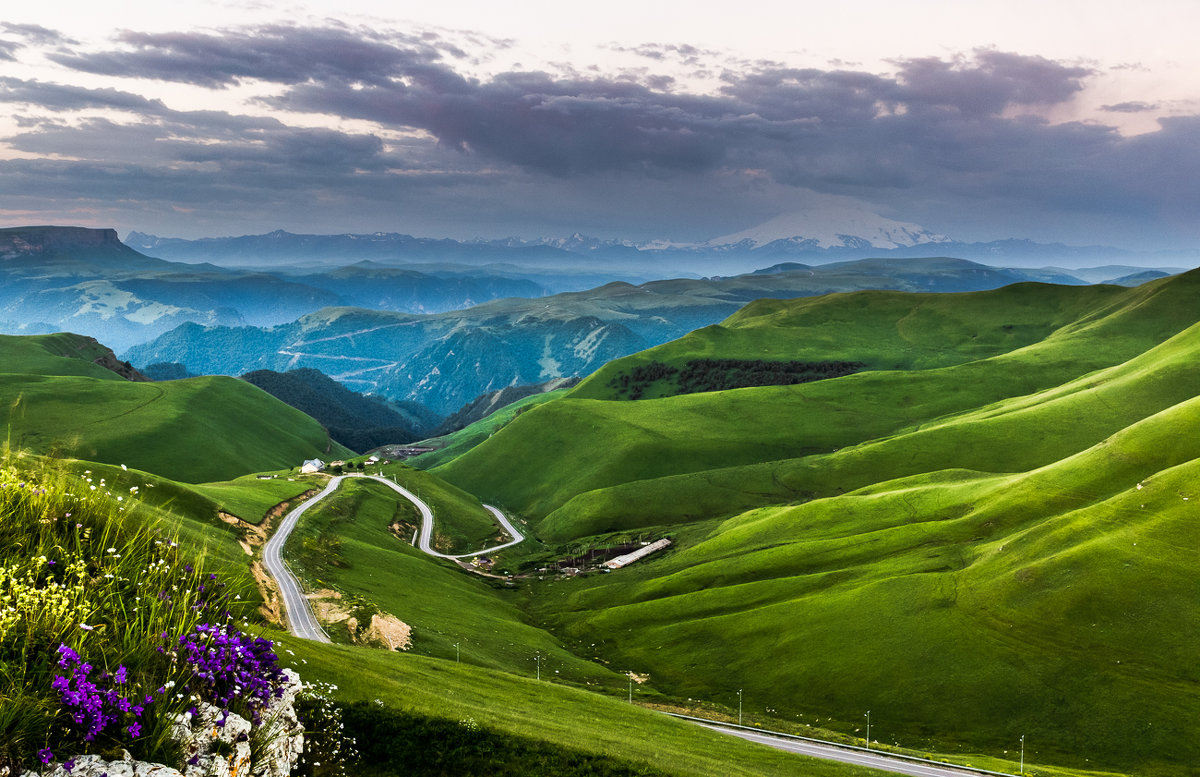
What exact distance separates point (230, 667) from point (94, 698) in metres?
3.51

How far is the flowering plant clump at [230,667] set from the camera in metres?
18.4

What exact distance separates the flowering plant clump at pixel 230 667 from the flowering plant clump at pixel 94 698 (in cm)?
148

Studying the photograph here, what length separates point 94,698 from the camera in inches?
620

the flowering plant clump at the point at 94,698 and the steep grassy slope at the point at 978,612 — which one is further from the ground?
the flowering plant clump at the point at 94,698

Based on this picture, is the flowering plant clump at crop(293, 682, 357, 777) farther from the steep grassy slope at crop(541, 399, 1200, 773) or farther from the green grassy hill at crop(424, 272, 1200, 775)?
the steep grassy slope at crop(541, 399, 1200, 773)

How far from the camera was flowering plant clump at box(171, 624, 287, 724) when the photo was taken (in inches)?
725

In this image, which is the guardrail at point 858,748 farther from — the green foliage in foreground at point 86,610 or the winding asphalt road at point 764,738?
the green foliage in foreground at point 86,610

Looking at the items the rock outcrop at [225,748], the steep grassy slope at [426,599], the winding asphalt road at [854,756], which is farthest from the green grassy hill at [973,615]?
the rock outcrop at [225,748]

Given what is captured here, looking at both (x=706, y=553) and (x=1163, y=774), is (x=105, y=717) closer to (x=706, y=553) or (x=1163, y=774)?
(x=1163, y=774)

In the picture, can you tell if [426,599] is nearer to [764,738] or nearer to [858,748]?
[764,738]

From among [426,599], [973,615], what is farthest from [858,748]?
[426,599]

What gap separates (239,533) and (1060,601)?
12722 centimetres

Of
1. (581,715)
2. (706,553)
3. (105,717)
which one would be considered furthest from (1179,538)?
(105,717)

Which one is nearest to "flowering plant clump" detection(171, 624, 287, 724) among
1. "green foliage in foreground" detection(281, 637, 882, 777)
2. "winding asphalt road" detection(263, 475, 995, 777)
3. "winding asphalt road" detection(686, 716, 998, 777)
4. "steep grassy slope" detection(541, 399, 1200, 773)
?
"green foliage in foreground" detection(281, 637, 882, 777)
